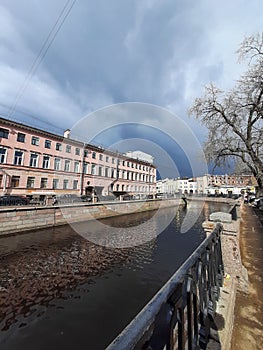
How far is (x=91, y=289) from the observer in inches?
244

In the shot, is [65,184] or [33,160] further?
[65,184]

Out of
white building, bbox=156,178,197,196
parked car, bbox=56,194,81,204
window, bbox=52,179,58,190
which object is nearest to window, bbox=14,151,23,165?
window, bbox=52,179,58,190

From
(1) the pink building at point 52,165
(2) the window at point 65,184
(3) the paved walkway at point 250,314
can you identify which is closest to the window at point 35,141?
(1) the pink building at point 52,165

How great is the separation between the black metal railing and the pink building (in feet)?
80.4

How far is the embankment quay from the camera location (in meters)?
2.51

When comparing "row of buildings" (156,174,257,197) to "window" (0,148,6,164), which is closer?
"window" (0,148,6,164)

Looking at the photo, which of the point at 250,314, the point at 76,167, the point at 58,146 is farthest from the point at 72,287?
the point at 76,167

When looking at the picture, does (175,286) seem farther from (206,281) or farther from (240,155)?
(240,155)

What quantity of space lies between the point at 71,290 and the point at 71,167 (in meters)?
26.3

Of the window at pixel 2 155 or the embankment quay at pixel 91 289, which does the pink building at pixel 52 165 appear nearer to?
the window at pixel 2 155

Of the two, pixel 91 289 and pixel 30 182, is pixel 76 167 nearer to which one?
pixel 30 182

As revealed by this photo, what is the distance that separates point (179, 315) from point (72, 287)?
→ 235 inches

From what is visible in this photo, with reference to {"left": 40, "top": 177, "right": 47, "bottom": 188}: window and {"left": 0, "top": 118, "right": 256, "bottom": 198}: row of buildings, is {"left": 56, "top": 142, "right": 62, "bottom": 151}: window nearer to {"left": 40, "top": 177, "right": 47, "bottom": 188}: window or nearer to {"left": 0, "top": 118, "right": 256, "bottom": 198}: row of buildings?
{"left": 0, "top": 118, "right": 256, "bottom": 198}: row of buildings

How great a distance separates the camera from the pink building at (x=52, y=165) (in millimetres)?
22906
